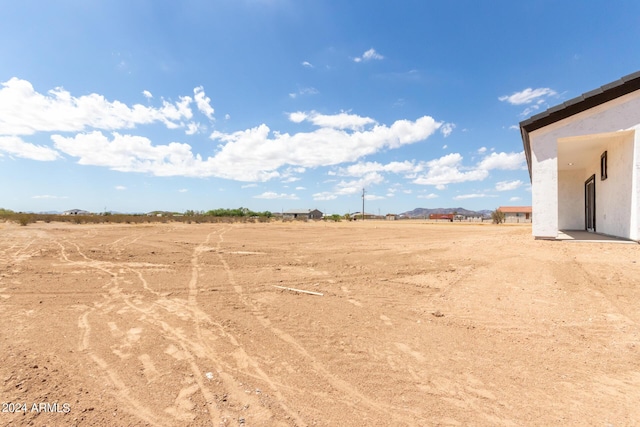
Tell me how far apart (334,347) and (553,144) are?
1016cm

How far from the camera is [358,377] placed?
10.0 feet

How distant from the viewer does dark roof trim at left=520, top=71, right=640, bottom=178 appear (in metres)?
8.45

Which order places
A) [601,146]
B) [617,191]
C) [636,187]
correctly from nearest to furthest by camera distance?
[636,187] → [617,191] → [601,146]

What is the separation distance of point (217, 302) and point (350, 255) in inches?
235

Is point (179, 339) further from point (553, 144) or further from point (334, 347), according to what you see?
point (553, 144)

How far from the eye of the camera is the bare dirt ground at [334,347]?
2557 mm

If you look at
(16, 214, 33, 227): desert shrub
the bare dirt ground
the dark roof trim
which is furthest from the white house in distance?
(16, 214, 33, 227): desert shrub

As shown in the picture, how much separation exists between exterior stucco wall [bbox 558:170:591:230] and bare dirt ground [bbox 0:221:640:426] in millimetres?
11042

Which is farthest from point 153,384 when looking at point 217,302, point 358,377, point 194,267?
point 194,267

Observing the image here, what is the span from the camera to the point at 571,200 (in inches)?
A: 675

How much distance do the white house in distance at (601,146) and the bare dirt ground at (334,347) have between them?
7.35 feet

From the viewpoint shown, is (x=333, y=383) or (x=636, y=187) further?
(x=636, y=187)

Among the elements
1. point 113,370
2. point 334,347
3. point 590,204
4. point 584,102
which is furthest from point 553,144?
point 113,370

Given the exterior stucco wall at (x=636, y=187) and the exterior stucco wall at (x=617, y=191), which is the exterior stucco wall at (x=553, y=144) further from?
the exterior stucco wall at (x=617, y=191)
